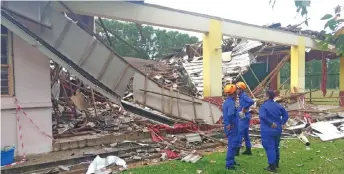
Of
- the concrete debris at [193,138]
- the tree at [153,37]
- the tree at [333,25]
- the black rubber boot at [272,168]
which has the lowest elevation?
the black rubber boot at [272,168]

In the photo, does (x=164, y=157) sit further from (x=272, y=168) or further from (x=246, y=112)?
(x=272, y=168)

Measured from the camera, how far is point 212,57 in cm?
1406

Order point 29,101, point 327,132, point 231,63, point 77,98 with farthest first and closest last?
point 231,63 → point 327,132 → point 77,98 → point 29,101

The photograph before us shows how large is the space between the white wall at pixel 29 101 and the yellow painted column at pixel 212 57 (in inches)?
291

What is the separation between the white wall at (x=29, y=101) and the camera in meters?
7.82

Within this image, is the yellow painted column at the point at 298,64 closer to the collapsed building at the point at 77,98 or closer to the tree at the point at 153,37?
the collapsed building at the point at 77,98

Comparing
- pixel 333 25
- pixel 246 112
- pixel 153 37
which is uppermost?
pixel 153 37

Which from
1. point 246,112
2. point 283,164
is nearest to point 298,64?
point 246,112

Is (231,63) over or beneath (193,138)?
over

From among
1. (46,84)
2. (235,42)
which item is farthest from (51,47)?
(235,42)

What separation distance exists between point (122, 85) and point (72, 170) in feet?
11.4

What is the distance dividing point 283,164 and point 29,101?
21.5ft

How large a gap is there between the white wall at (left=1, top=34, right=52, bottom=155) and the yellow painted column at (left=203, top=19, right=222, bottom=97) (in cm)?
739

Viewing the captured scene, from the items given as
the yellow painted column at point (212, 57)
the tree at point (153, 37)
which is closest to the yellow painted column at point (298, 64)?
the yellow painted column at point (212, 57)
